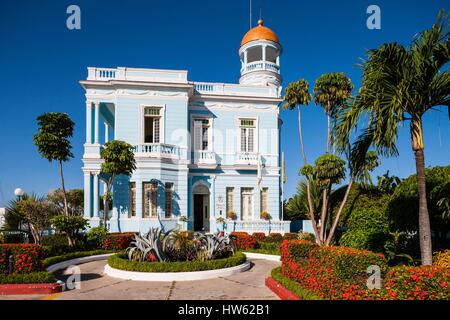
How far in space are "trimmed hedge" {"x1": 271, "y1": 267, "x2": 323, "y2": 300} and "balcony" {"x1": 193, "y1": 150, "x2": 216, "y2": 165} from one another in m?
13.1

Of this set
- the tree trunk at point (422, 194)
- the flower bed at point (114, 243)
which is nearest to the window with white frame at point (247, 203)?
the flower bed at point (114, 243)

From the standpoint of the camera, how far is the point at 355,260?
23.0 ft

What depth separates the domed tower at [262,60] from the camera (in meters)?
25.9

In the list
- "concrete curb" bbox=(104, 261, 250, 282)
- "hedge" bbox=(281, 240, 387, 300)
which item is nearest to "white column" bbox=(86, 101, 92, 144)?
"concrete curb" bbox=(104, 261, 250, 282)

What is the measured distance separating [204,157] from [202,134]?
1644 millimetres

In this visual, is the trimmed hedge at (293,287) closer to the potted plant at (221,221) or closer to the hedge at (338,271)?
the hedge at (338,271)

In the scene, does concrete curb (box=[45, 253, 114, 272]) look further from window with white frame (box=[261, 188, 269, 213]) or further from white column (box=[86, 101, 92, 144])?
window with white frame (box=[261, 188, 269, 213])

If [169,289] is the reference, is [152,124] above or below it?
above

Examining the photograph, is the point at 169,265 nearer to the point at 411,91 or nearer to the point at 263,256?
the point at 263,256

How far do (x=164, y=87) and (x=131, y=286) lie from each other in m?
14.4

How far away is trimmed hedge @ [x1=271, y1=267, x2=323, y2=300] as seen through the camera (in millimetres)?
7430

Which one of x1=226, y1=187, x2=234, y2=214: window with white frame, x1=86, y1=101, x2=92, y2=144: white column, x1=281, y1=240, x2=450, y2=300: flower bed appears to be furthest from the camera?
x1=226, y1=187, x2=234, y2=214: window with white frame

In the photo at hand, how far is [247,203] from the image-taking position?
75.9 ft

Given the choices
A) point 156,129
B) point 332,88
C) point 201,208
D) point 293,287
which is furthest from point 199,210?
point 293,287
